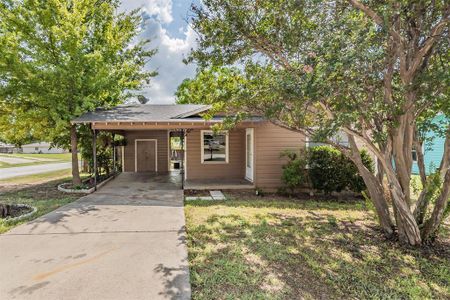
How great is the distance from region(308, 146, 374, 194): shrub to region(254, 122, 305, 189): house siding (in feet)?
4.41

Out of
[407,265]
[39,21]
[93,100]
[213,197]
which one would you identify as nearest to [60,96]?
[93,100]

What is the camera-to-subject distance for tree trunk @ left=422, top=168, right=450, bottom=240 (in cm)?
494

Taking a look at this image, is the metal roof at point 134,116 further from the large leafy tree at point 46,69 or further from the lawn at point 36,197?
the lawn at point 36,197

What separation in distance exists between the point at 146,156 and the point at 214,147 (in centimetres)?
612

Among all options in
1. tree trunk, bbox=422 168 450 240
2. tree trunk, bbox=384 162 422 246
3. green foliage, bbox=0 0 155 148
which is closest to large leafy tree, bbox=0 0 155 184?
green foliage, bbox=0 0 155 148

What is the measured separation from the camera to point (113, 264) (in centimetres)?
406

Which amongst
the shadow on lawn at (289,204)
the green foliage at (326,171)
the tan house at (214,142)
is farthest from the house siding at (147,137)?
the green foliage at (326,171)

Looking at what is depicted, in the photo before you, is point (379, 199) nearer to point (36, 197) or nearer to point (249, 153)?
point (249, 153)

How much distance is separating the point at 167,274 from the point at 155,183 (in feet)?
27.5

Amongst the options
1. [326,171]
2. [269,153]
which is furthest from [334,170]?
[269,153]

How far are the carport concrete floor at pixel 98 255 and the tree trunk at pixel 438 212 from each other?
458 centimetres

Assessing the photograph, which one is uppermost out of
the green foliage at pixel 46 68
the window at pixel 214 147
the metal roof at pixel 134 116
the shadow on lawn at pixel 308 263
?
the green foliage at pixel 46 68

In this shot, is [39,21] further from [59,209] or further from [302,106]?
[302,106]

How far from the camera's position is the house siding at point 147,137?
1625cm
